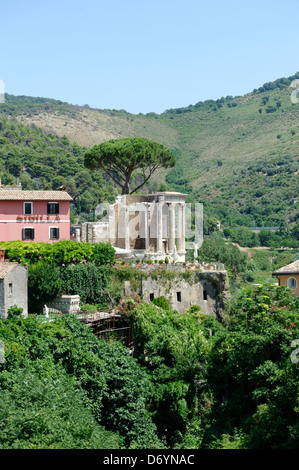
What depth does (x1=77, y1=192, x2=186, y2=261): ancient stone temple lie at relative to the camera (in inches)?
2346

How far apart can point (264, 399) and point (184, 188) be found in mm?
121828

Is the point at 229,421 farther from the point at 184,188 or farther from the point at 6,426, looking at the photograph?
the point at 184,188

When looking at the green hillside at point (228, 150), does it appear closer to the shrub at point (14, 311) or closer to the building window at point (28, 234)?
the building window at point (28, 234)

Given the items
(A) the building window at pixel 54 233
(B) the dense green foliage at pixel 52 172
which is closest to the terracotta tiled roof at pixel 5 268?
(A) the building window at pixel 54 233

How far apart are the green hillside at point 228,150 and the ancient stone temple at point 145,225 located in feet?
197

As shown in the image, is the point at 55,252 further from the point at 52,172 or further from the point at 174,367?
the point at 52,172

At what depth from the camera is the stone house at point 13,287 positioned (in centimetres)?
4047

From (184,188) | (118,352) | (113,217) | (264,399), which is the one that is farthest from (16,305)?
(184,188)

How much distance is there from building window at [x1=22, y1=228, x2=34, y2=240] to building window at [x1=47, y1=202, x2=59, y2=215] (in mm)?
1778

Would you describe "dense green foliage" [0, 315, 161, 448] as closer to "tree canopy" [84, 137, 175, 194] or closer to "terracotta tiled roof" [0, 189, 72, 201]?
"terracotta tiled roof" [0, 189, 72, 201]

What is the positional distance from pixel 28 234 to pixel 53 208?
2502 mm

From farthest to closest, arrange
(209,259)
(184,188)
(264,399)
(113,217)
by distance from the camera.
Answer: (184,188), (209,259), (113,217), (264,399)

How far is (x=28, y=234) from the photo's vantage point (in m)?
51.8
